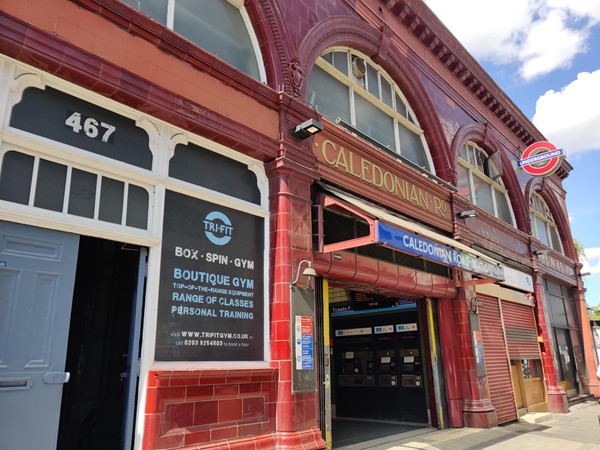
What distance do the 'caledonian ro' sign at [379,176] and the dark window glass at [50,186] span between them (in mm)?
3860

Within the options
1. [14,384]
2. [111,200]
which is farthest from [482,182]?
[14,384]

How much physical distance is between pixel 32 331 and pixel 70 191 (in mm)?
1362

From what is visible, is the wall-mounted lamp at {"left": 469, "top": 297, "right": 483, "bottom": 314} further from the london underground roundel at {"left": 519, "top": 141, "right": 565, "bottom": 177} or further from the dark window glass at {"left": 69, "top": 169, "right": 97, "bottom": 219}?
the dark window glass at {"left": 69, "top": 169, "right": 97, "bottom": 219}

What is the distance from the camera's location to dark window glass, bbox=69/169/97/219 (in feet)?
14.9

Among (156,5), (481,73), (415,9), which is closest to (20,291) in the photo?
(156,5)

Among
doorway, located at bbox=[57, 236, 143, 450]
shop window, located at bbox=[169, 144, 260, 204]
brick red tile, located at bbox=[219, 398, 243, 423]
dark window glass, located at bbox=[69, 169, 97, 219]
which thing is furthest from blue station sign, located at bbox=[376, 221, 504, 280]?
dark window glass, located at bbox=[69, 169, 97, 219]

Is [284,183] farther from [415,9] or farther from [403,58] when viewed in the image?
[415,9]

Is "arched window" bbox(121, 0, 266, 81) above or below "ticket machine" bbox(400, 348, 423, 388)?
above

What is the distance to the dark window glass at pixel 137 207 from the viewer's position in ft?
16.2

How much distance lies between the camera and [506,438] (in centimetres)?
867

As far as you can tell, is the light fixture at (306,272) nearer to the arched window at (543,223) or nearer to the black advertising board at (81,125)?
the black advertising board at (81,125)

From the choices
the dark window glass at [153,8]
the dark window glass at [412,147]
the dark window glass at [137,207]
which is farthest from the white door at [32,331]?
the dark window glass at [412,147]

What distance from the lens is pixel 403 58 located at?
10758 mm

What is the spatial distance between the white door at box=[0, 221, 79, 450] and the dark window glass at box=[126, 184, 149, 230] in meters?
0.74
